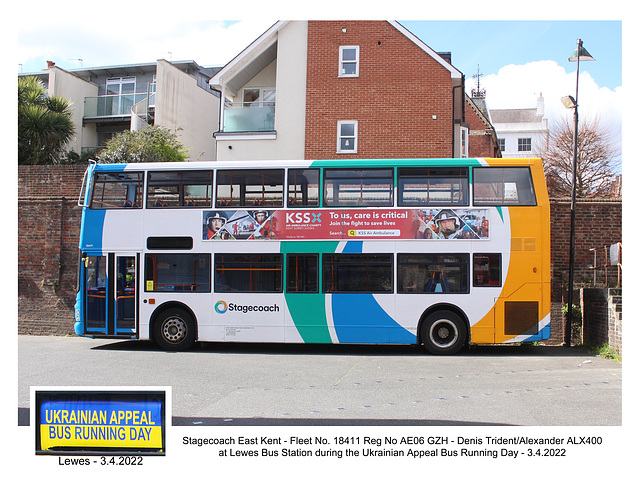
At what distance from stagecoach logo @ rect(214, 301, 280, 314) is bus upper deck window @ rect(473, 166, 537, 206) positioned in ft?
15.8

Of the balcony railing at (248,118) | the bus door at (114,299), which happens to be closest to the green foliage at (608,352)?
the bus door at (114,299)

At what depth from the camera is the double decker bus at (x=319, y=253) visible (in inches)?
487

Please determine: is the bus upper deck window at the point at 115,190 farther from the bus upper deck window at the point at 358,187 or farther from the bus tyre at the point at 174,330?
the bus upper deck window at the point at 358,187

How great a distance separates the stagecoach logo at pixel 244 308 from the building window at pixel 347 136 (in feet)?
28.0

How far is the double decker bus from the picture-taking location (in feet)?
40.6

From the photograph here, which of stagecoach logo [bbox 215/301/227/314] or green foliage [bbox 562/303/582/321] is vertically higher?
stagecoach logo [bbox 215/301/227/314]

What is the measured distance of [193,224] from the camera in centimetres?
1303

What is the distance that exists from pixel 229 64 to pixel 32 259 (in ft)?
30.0

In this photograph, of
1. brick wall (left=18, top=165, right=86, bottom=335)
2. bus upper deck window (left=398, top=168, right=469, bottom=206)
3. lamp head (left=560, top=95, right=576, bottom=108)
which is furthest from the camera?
brick wall (left=18, top=165, right=86, bottom=335)

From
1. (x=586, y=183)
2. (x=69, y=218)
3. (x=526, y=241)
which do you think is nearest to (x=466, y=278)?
(x=526, y=241)

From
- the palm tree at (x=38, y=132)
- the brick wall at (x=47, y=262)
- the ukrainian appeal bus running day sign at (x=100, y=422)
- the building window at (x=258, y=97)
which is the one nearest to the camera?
the ukrainian appeal bus running day sign at (x=100, y=422)

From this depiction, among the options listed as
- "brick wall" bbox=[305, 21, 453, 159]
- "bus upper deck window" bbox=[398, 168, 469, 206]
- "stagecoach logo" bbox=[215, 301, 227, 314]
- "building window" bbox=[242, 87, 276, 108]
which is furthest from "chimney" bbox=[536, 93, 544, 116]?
"stagecoach logo" bbox=[215, 301, 227, 314]

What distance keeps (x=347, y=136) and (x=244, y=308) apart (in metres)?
9.00

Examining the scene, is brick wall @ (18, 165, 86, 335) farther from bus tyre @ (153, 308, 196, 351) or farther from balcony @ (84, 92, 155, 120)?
balcony @ (84, 92, 155, 120)
